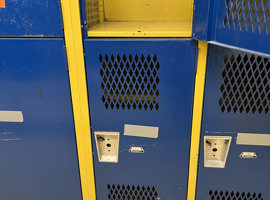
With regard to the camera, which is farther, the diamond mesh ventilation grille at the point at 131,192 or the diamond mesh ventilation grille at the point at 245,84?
the diamond mesh ventilation grille at the point at 131,192

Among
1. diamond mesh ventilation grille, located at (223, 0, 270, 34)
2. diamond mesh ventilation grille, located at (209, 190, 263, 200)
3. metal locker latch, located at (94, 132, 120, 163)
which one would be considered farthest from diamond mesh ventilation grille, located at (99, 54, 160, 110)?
diamond mesh ventilation grille, located at (209, 190, 263, 200)

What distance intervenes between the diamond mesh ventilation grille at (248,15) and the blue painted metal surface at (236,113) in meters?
0.30

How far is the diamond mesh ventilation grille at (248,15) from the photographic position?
512mm

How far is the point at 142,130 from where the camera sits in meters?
1.09

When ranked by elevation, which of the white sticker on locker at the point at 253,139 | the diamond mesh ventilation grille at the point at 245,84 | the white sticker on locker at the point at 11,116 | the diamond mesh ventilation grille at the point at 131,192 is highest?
the diamond mesh ventilation grille at the point at 245,84

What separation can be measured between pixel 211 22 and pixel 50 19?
0.66 meters

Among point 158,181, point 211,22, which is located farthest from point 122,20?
point 158,181

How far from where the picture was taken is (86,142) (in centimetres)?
114

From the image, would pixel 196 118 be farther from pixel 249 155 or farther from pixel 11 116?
pixel 11 116

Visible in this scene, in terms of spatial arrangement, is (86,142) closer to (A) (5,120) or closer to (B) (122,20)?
(A) (5,120)

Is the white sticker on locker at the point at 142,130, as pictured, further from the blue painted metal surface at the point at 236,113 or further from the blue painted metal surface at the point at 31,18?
the blue painted metal surface at the point at 31,18

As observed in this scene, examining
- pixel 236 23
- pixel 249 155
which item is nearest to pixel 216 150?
pixel 249 155

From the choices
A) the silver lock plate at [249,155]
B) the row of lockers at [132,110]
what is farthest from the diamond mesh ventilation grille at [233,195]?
the silver lock plate at [249,155]

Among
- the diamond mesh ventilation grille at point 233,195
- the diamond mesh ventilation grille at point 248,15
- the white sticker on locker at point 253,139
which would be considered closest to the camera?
the diamond mesh ventilation grille at point 248,15
